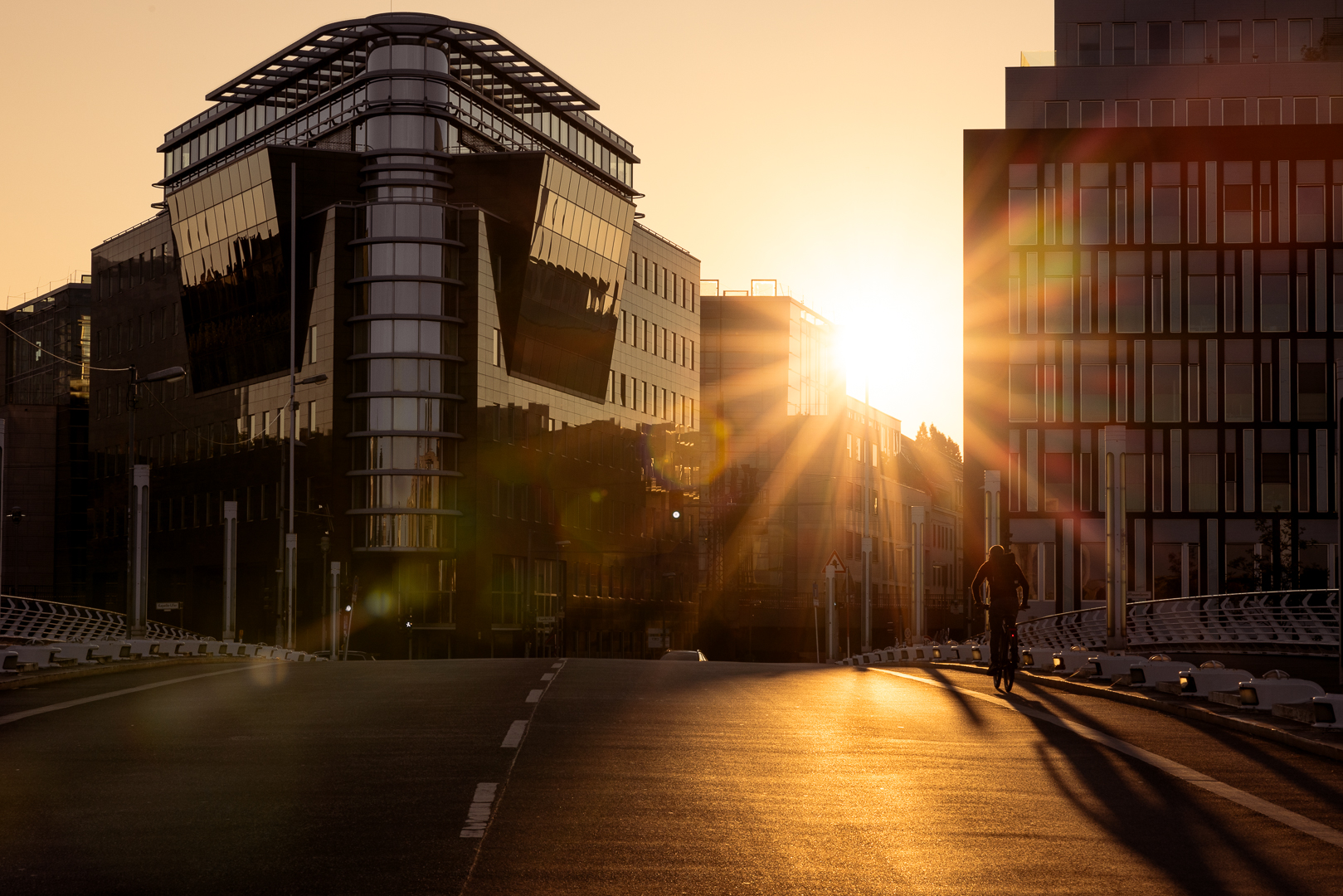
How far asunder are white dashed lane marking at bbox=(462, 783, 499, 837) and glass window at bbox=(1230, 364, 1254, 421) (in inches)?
2597

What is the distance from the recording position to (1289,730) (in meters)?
13.7

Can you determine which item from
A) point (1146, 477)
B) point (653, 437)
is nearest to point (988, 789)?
point (1146, 477)

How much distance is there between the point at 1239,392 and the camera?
2827 inches

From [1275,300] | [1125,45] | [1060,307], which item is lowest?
[1060,307]

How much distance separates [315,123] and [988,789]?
76.8 metres

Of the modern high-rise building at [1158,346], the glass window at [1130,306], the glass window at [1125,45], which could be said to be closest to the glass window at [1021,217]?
the modern high-rise building at [1158,346]

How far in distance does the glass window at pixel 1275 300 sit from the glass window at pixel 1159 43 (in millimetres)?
12067

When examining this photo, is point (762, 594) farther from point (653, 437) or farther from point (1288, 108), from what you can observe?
point (1288, 108)

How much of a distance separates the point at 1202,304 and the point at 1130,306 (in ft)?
9.29

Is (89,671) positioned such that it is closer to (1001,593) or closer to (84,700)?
(84,700)

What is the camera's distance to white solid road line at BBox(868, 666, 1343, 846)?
9094 millimetres

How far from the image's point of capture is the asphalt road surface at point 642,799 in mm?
7480

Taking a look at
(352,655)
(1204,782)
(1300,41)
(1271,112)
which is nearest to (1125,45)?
(1271,112)

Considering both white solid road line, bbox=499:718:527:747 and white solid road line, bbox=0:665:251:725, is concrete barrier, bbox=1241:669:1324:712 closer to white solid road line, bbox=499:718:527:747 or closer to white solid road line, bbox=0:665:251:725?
white solid road line, bbox=499:718:527:747
